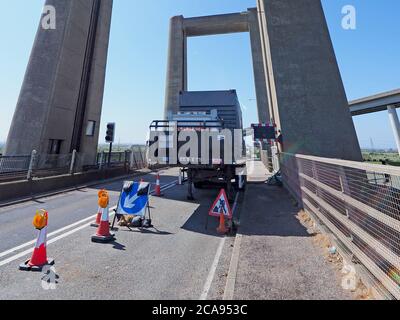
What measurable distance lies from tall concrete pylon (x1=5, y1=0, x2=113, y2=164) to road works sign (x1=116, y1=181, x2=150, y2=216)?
12.6 metres

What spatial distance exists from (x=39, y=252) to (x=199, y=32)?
46206 millimetres

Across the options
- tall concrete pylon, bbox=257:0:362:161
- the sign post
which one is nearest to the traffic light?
the sign post

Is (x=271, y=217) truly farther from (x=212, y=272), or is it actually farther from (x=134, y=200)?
(x=134, y=200)

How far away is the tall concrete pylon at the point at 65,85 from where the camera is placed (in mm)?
14516

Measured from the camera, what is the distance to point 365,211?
2809 millimetres

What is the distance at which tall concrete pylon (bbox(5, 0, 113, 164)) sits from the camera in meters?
14.5

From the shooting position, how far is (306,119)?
11312mm

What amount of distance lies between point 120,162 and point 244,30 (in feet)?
117

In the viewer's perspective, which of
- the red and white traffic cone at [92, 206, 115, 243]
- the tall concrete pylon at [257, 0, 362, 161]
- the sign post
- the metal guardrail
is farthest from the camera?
the tall concrete pylon at [257, 0, 362, 161]

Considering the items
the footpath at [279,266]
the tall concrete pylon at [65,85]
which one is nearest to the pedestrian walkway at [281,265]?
the footpath at [279,266]

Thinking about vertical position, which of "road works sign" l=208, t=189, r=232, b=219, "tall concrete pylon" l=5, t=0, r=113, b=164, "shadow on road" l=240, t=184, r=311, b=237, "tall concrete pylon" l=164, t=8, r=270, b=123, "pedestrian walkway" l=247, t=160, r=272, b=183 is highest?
"tall concrete pylon" l=164, t=8, r=270, b=123

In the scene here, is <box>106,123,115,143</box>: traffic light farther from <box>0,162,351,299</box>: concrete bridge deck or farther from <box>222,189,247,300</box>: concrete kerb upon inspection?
<box>222,189,247,300</box>: concrete kerb

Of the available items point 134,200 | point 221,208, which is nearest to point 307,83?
point 221,208

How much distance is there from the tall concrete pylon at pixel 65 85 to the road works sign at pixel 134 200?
41.5 feet
